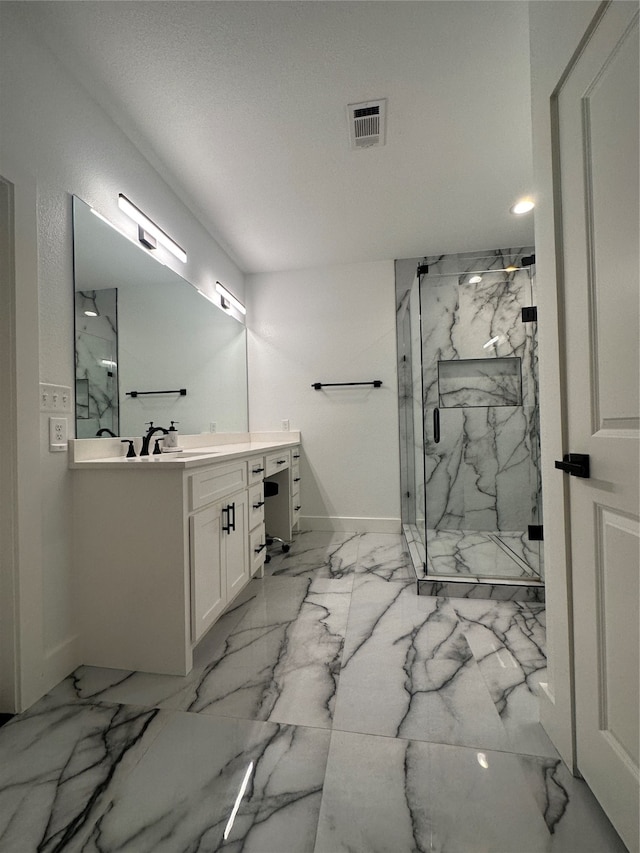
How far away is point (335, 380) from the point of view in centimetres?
328

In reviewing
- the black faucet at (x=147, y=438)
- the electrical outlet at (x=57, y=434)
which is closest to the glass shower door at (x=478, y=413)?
the black faucet at (x=147, y=438)

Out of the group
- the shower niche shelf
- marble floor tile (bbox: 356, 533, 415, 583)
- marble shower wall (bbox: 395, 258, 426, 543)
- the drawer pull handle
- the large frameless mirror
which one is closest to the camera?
the large frameless mirror

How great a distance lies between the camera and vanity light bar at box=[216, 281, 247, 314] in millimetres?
2863

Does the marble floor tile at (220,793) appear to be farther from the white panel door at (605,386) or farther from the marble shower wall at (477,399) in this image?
→ the marble shower wall at (477,399)

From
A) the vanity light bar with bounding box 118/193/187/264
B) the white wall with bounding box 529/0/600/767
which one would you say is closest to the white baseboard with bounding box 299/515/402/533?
the white wall with bounding box 529/0/600/767

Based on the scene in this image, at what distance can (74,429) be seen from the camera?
4.83 ft

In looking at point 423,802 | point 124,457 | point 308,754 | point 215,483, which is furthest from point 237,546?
point 423,802

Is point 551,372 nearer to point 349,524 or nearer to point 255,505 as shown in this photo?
point 255,505

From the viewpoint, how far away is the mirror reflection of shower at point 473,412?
94.0 inches

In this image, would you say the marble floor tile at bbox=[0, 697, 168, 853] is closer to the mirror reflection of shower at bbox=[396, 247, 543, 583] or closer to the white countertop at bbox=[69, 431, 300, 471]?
the white countertop at bbox=[69, 431, 300, 471]

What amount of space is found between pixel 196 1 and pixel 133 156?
0.80 meters

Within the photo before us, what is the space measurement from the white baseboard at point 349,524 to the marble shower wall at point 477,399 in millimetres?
637

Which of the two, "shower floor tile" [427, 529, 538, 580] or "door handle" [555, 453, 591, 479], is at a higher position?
"door handle" [555, 453, 591, 479]

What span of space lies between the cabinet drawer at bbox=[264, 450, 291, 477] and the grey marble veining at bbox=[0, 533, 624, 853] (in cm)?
99
